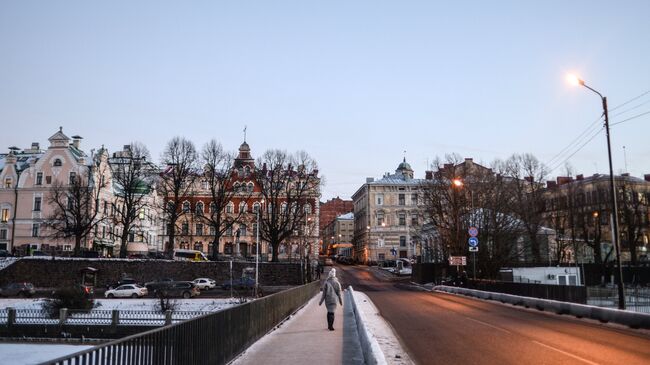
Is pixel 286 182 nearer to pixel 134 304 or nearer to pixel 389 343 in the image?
pixel 134 304

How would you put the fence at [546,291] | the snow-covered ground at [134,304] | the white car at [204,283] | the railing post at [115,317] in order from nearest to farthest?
the fence at [546,291] < the railing post at [115,317] < the snow-covered ground at [134,304] < the white car at [204,283]

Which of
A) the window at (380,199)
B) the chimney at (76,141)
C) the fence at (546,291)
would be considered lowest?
the fence at (546,291)

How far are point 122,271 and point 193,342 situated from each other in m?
55.1

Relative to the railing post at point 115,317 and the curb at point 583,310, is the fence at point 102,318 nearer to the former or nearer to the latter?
the railing post at point 115,317

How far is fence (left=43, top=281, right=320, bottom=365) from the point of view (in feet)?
21.4

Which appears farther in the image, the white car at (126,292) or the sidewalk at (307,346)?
the white car at (126,292)

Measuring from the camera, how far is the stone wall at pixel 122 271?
5778 cm

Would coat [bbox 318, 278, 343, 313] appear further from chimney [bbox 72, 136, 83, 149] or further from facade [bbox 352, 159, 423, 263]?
facade [bbox 352, 159, 423, 263]

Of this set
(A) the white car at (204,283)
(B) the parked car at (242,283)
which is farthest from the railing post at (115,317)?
(A) the white car at (204,283)

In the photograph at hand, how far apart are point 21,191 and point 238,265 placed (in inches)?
1330

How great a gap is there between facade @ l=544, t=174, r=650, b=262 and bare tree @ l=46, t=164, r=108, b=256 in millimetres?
55896

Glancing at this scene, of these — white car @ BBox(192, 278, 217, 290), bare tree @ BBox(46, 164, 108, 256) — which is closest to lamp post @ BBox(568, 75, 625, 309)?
white car @ BBox(192, 278, 217, 290)

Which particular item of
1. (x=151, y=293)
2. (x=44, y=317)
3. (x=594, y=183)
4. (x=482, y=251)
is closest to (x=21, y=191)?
(x=151, y=293)

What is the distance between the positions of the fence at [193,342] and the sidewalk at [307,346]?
0.40 m
